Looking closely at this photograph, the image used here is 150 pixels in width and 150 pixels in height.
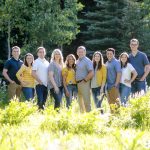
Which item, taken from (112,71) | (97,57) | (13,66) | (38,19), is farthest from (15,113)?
(38,19)

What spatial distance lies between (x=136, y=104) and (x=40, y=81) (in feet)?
9.78

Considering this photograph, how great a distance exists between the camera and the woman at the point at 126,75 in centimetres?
1058

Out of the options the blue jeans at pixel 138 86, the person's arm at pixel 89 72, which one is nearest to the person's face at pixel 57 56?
the person's arm at pixel 89 72

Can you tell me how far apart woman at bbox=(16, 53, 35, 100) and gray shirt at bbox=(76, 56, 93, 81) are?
113cm

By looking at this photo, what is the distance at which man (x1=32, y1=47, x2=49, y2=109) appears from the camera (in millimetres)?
10727

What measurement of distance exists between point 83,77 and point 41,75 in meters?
0.91

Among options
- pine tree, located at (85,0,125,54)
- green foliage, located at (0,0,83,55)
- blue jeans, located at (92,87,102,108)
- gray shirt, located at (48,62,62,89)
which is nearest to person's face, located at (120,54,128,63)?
blue jeans, located at (92,87,102,108)

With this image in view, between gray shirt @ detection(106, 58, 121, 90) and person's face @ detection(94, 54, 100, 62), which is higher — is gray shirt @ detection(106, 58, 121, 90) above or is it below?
below

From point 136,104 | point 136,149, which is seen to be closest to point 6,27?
point 136,104

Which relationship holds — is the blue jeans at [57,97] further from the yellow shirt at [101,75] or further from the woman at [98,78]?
the yellow shirt at [101,75]

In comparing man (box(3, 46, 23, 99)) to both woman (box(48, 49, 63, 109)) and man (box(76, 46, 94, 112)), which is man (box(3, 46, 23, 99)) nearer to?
woman (box(48, 49, 63, 109))

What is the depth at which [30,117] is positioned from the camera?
25.0 ft

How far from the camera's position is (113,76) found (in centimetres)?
1071

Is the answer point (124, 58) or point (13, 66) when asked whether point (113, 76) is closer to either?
point (124, 58)
